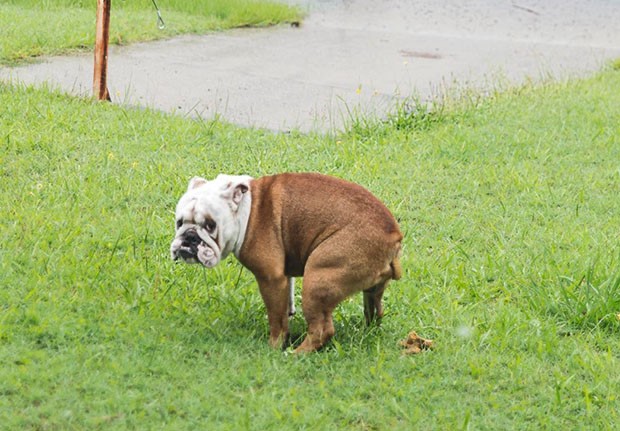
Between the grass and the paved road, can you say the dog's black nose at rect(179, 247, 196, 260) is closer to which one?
the paved road

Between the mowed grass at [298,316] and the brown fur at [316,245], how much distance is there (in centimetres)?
24

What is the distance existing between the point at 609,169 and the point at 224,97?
335cm

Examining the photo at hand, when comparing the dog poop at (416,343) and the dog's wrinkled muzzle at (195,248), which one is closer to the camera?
the dog's wrinkled muzzle at (195,248)

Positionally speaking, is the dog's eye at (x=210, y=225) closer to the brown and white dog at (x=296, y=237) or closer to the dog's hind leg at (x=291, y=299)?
the brown and white dog at (x=296, y=237)

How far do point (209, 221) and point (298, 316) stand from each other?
2.86 feet

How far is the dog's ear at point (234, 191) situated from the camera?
4.49m

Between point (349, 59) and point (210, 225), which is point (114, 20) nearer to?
point (349, 59)

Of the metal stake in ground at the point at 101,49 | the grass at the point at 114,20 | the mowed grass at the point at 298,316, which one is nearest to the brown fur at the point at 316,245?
the mowed grass at the point at 298,316

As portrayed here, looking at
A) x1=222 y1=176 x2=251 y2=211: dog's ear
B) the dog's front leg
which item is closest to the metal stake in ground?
x1=222 y1=176 x2=251 y2=211: dog's ear

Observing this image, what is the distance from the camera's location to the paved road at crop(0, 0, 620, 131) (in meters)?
8.95

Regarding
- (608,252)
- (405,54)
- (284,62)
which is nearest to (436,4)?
(405,54)

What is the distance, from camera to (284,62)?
10688 mm

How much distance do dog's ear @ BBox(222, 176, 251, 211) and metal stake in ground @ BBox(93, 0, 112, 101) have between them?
3813 mm

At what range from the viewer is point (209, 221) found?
4438 mm
